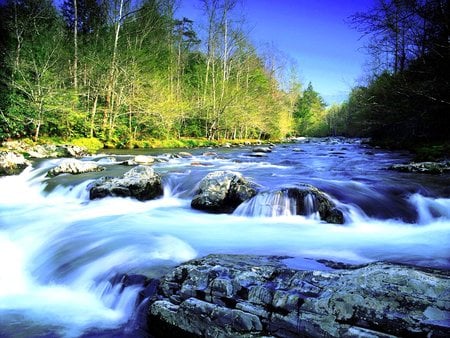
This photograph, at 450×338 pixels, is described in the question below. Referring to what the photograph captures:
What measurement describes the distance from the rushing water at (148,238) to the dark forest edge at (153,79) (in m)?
6.24

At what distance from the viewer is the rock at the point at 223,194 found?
7230mm

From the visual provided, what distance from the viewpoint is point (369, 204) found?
23.9ft

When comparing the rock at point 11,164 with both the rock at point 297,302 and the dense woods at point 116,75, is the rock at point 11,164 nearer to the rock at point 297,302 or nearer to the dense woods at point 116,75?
the dense woods at point 116,75

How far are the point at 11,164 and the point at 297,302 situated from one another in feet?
38.8

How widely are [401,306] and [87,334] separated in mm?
2605

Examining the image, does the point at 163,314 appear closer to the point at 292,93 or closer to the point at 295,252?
the point at 295,252

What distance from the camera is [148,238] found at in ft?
17.3

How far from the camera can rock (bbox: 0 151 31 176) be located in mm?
11313

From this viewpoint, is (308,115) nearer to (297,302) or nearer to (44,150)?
(44,150)

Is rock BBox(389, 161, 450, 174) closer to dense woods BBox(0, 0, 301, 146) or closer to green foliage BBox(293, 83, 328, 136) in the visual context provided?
dense woods BBox(0, 0, 301, 146)

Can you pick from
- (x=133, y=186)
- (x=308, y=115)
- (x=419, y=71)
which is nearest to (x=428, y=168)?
(x=419, y=71)

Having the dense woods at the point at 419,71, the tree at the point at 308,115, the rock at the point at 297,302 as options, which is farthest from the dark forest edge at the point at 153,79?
the tree at the point at 308,115

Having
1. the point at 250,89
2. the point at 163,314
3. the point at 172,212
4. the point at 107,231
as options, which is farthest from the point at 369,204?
the point at 250,89

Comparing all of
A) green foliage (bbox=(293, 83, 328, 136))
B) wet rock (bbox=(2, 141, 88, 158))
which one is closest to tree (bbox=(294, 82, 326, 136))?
green foliage (bbox=(293, 83, 328, 136))
